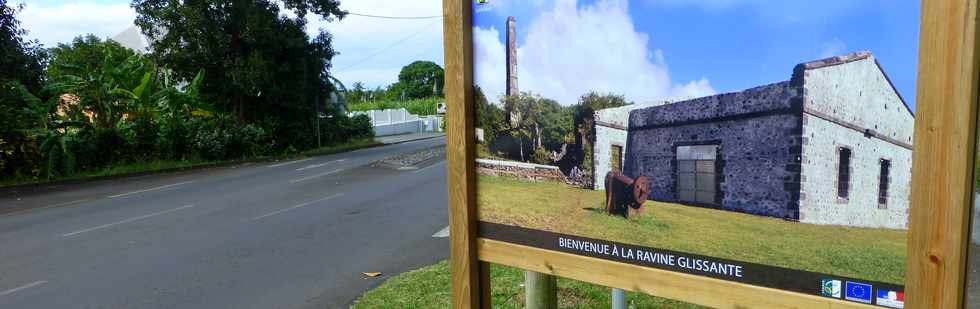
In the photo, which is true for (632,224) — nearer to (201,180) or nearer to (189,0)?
(201,180)

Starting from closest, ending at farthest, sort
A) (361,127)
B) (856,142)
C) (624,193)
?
(856,142), (624,193), (361,127)

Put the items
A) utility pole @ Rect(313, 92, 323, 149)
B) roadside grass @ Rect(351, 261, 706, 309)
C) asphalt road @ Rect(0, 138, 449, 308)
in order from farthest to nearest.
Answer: utility pole @ Rect(313, 92, 323, 149) < asphalt road @ Rect(0, 138, 449, 308) < roadside grass @ Rect(351, 261, 706, 309)

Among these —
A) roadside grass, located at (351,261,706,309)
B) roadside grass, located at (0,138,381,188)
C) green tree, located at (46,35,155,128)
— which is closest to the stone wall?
roadside grass, located at (351,261,706,309)

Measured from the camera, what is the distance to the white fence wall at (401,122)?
149 feet

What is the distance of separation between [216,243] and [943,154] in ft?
26.0

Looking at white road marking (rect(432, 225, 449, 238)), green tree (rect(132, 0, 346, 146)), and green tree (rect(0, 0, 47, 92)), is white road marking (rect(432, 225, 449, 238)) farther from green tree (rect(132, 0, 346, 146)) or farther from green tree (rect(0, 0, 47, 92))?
green tree (rect(132, 0, 346, 146))

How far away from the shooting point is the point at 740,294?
7.47 feet

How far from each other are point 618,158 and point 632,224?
26 centimetres

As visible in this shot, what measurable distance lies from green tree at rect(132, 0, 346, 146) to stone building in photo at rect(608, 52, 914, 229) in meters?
23.0

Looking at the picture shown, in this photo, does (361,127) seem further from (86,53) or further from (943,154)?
(943,154)

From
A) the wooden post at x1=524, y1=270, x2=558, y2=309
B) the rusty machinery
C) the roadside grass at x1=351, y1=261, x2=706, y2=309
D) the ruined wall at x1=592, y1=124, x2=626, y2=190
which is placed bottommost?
the roadside grass at x1=351, y1=261, x2=706, y2=309

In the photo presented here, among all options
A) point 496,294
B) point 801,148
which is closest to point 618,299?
point 801,148

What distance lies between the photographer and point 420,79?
104m

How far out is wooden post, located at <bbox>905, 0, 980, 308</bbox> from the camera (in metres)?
1.82
